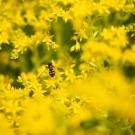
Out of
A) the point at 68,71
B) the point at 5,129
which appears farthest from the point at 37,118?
the point at 68,71

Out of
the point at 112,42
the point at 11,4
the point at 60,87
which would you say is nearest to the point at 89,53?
the point at 112,42

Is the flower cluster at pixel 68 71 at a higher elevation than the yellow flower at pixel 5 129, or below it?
higher

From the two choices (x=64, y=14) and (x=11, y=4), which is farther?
(x=11, y=4)

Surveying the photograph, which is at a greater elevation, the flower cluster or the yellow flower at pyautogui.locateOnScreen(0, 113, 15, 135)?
the flower cluster

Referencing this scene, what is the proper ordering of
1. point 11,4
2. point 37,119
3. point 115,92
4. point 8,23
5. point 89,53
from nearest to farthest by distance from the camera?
point 37,119
point 115,92
point 89,53
point 8,23
point 11,4

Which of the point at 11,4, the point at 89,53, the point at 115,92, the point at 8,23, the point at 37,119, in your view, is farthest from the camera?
the point at 11,4

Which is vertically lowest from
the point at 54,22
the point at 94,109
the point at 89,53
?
the point at 94,109

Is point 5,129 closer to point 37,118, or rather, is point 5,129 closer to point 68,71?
point 37,118

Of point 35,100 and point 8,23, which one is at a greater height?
point 8,23

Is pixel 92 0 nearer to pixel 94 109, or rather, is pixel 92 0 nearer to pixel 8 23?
pixel 8 23

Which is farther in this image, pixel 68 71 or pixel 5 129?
pixel 68 71

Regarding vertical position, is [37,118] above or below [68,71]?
below
